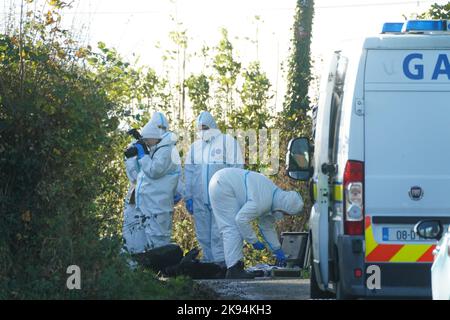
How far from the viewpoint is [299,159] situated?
40.3 ft

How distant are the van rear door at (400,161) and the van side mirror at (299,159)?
209 centimetres

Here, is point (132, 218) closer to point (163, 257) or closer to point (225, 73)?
point (163, 257)

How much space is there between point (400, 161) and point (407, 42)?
952 mm

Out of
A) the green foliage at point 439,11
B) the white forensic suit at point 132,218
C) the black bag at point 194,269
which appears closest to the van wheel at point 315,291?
the black bag at point 194,269

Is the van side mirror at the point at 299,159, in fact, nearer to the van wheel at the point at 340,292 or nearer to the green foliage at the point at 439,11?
the van wheel at the point at 340,292

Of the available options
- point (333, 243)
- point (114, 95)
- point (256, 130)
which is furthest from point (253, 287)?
point (256, 130)

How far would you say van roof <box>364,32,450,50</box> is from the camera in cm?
1026

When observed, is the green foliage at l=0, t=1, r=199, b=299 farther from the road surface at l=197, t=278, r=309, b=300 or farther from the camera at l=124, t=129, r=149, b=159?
the camera at l=124, t=129, r=149, b=159

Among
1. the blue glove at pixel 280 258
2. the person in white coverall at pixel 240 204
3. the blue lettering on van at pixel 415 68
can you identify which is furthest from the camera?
the blue glove at pixel 280 258

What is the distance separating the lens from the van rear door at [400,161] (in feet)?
33.5

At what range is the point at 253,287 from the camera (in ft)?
46.3

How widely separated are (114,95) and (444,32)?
411 cm

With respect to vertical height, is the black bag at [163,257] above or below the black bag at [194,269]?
above
